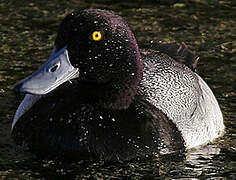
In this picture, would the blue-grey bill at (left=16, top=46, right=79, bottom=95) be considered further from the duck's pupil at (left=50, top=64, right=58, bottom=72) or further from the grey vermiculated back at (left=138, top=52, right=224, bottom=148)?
the grey vermiculated back at (left=138, top=52, right=224, bottom=148)

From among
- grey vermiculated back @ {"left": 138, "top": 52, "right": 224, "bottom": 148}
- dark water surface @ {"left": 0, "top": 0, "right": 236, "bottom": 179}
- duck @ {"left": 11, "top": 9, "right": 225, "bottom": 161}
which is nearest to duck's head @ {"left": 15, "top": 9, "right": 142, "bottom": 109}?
duck @ {"left": 11, "top": 9, "right": 225, "bottom": 161}

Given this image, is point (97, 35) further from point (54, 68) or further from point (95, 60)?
point (54, 68)

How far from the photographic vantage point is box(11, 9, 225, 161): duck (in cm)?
781

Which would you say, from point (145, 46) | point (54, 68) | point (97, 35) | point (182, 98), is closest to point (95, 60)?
point (97, 35)

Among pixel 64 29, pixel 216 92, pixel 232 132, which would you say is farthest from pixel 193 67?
pixel 64 29

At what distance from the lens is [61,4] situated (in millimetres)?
12875

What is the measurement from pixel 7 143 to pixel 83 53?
1.40 metres

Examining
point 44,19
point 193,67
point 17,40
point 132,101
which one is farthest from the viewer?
point 44,19

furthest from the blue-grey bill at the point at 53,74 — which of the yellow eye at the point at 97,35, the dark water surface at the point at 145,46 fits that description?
the dark water surface at the point at 145,46

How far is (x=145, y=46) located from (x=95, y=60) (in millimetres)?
3560

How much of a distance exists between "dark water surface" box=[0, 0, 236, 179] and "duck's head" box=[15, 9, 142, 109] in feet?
2.49

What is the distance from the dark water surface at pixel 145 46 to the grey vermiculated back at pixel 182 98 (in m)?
0.18

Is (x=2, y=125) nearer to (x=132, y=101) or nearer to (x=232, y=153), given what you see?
(x=132, y=101)

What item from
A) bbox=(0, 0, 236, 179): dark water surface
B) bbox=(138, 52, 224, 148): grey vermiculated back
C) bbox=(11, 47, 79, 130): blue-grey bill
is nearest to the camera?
bbox=(11, 47, 79, 130): blue-grey bill
